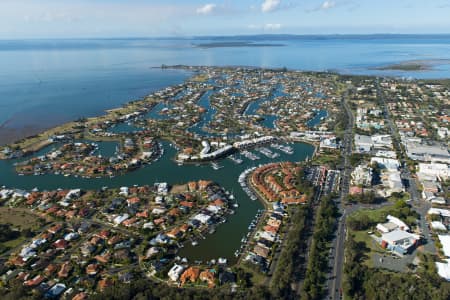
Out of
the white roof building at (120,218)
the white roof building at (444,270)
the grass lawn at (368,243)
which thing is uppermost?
the white roof building at (120,218)

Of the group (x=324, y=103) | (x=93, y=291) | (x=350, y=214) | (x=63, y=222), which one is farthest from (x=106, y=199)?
(x=324, y=103)

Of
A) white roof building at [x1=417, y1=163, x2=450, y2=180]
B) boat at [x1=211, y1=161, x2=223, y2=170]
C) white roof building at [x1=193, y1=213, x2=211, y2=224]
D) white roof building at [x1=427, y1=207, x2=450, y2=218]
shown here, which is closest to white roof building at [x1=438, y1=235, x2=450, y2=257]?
white roof building at [x1=427, y1=207, x2=450, y2=218]

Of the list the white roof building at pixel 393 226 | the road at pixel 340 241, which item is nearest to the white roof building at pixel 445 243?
the white roof building at pixel 393 226

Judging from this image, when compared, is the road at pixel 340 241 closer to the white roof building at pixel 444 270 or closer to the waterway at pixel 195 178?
the waterway at pixel 195 178

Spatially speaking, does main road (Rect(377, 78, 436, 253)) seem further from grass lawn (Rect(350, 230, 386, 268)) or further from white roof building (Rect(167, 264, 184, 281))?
white roof building (Rect(167, 264, 184, 281))

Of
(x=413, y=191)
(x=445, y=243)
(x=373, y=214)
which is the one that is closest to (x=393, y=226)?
(x=373, y=214)

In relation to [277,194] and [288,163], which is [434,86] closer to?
[288,163]

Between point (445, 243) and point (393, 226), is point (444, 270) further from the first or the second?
point (393, 226)

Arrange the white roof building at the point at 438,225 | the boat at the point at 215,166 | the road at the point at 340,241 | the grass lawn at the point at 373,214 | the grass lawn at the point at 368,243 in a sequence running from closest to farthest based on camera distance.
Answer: the road at the point at 340,241, the grass lawn at the point at 368,243, the white roof building at the point at 438,225, the grass lawn at the point at 373,214, the boat at the point at 215,166

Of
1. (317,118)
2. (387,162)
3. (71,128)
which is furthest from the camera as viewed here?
(317,118)
